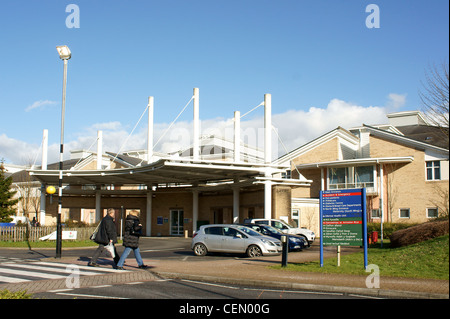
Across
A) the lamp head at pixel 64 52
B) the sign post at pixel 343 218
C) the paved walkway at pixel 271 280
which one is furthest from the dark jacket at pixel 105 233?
the lamp head at pixel 64 52

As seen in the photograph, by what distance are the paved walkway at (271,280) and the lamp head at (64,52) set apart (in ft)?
32.3

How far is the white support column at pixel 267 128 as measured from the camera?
3250cm

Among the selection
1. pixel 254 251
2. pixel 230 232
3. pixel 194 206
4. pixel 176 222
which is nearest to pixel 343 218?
pixel 254 251

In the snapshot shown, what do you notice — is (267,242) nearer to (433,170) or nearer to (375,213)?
(433,170)

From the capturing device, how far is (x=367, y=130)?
45.3 meters

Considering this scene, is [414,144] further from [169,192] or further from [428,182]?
[169,192]

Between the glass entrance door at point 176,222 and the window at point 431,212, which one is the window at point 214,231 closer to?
the glass entrance door at point 176,222

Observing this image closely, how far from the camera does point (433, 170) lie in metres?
40.2

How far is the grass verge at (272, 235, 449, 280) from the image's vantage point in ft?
43.5
